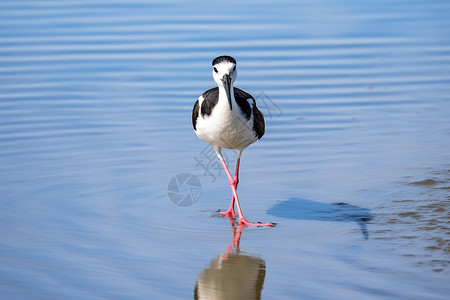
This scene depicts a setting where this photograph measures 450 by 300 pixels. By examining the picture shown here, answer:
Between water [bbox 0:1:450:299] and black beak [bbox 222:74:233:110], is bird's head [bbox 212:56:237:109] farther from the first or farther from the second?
water [bbox 0:1:450:299]

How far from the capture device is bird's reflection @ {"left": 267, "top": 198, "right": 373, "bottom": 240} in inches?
277

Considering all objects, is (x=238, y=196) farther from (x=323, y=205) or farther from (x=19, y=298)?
(x=19, y=298)

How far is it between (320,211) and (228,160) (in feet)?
7.16

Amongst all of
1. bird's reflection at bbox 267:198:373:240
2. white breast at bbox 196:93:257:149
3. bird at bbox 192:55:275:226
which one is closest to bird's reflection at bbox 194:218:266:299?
bird at bbox 192:55:275:226

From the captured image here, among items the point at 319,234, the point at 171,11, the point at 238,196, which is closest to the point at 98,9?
the point at 171,11

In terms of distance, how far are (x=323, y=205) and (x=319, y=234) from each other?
0.79 meters

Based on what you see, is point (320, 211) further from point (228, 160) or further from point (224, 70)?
point (228, 160)

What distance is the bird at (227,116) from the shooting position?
6785 mm

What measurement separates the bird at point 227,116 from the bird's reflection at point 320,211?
0.35m

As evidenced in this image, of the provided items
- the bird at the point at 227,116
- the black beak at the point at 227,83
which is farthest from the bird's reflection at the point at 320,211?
the black beak at the point at 227,83

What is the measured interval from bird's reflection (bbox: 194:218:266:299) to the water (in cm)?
2

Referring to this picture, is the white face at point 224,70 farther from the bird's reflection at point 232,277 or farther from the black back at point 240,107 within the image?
the bird's reflection at point 232,277

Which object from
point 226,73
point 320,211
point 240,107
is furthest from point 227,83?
point 320,211

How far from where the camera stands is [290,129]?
1000 centimetres
